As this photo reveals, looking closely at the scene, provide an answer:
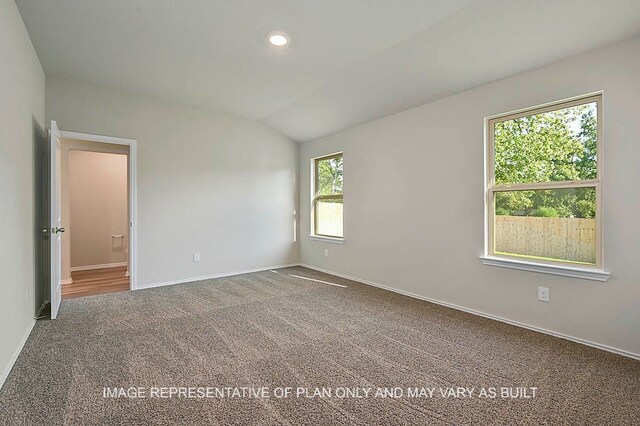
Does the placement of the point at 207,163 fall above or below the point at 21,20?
below

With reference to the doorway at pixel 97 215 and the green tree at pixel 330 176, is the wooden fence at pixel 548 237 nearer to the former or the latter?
the green tree at pixel 330 176

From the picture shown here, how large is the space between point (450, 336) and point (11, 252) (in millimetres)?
3395

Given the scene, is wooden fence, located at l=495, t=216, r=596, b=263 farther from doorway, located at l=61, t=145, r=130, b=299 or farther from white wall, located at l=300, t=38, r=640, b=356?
doorway, located at l=61, t=145, r=130, b=299

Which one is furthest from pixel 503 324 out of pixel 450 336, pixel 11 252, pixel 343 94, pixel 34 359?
pixel 11 252

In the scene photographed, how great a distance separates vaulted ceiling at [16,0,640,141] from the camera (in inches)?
92.0

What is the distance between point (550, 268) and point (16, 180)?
4.29 meters

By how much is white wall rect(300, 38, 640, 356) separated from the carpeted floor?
0.84ft

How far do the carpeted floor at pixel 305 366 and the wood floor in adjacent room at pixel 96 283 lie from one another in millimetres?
707

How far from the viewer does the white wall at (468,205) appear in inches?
92.4

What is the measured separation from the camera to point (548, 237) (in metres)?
2.82

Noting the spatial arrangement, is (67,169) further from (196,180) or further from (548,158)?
(548,158)

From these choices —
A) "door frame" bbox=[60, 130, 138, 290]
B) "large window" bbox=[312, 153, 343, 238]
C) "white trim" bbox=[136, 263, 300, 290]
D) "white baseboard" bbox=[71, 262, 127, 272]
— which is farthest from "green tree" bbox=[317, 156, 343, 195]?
"white baseboard" bbox=[71, 262, 127, 272]

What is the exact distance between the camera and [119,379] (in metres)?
2.00

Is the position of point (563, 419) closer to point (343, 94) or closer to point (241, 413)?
point (241, 413)
